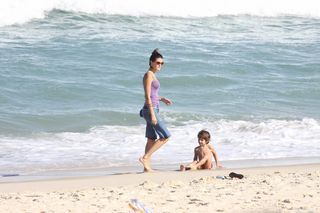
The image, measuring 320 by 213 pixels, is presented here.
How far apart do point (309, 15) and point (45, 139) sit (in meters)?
18.0

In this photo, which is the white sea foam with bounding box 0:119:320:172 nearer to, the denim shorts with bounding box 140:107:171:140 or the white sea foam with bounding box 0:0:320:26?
the denim shorts with bounding box 140:107:171:140

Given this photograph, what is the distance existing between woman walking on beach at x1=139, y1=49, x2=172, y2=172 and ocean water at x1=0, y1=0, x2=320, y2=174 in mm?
975

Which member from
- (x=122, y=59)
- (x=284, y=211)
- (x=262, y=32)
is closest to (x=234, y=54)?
(x=122, y=59)

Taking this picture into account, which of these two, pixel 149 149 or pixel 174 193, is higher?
pixel 149 149

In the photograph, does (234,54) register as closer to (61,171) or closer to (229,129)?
(229,129)

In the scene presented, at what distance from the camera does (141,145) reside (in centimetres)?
1107

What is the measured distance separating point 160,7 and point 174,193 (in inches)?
728

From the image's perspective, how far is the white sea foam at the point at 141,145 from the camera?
1012 cm

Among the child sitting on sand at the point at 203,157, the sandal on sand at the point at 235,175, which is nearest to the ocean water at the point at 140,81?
the child sitting on sand at the point at 203,157

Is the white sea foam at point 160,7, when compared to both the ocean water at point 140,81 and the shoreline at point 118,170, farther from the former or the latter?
the shoreline at point 118,170

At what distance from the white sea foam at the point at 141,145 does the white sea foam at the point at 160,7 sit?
10783mm

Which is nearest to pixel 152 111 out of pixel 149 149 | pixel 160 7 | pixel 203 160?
pixel 149 149

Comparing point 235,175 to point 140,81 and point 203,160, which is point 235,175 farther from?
point 140,81

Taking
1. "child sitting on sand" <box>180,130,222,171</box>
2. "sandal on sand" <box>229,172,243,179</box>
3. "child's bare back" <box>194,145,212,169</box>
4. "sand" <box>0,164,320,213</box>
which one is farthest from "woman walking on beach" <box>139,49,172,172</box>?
"sandal on sand" <box>229,172,243,179</box>
